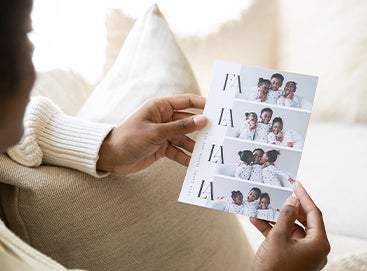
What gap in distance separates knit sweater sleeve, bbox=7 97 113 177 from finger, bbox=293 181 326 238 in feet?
1.04

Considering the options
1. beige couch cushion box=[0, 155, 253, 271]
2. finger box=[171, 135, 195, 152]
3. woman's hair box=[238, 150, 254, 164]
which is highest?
woman's hair box=[238, 150, 254, 164]

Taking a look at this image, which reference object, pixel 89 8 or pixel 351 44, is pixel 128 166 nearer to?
pixel 89 8

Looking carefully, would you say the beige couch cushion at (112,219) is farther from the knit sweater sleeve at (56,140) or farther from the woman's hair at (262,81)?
the woman's hair at (262,81)

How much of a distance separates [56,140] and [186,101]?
0.23m

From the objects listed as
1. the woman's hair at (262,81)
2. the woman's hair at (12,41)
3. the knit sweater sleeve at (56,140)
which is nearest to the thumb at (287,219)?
the woman's hair at (262,81)

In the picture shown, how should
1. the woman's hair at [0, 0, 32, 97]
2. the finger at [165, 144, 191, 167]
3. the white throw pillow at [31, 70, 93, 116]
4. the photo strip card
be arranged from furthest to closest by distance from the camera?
the white throw pillow at [31, 70, 93, 116] < the finger at [165, 144, 191, 167] < the photo strip card < the woman's hair at [0, 0, 32, 97]

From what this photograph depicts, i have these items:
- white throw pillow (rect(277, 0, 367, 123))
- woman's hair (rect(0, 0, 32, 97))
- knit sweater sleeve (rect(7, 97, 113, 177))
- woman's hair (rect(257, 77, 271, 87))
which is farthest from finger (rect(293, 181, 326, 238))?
white throw pillow (rect(277, 0, 367, 123))

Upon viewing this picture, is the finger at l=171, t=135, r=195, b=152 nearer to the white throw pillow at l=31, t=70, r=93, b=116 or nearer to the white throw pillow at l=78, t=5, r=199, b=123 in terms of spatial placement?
the white throw pillow at l=78, t=5, r=199, b=123

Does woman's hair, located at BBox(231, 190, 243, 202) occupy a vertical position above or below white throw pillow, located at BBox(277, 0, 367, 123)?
Result: below

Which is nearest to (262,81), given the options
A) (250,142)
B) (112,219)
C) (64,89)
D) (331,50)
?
(250,142)

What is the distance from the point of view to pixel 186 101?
1.10 m

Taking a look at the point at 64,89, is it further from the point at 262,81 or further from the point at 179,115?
the point at 262,81

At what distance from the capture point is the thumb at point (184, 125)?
104cm

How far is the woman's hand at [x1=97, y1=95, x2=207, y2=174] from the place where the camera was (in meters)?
1.06
